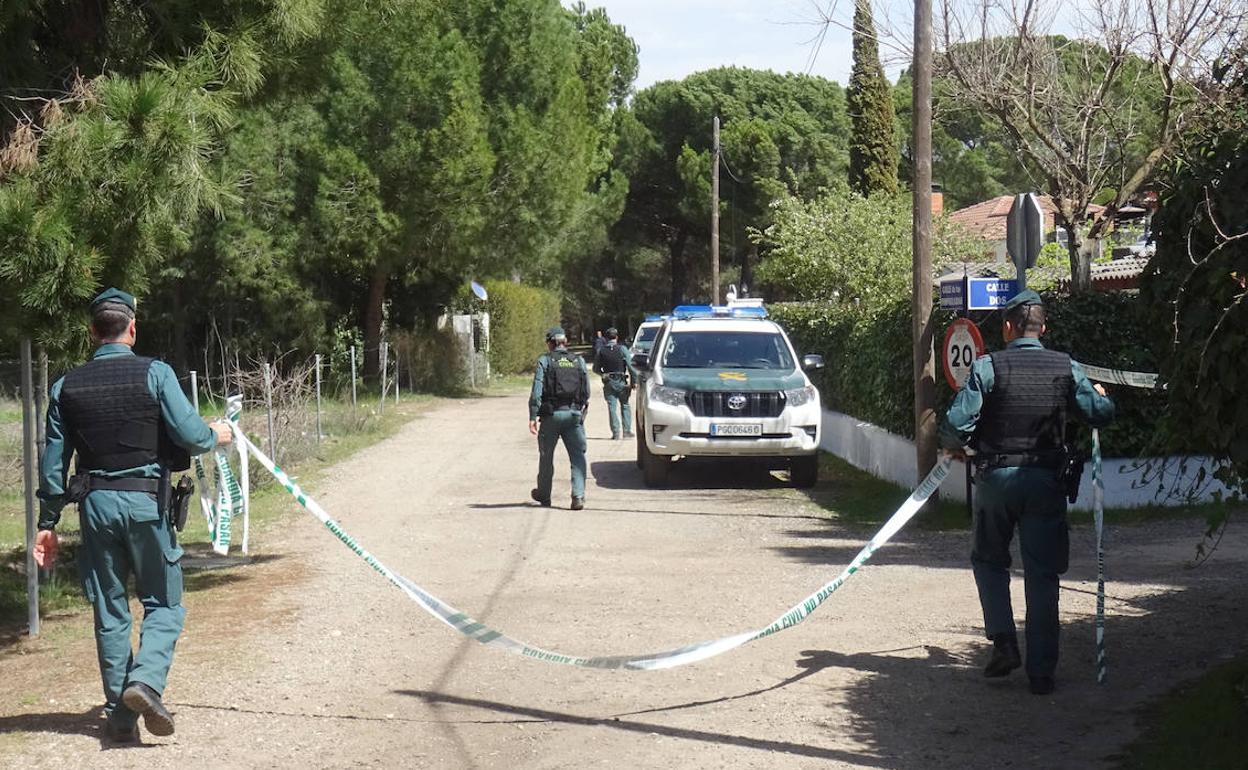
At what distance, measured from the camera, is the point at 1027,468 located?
6.80 metres

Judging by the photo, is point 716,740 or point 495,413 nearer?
point 716,740

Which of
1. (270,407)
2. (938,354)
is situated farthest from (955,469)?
(270,407)

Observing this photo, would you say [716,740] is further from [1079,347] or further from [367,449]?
[367,449]

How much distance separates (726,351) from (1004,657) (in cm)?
1043

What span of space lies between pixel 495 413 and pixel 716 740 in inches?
927

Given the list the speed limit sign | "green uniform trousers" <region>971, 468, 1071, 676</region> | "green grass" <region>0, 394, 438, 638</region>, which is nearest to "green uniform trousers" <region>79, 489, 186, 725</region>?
"green grass" <region>0, 394, 438, 638</region>

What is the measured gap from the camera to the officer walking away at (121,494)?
20.2 feet

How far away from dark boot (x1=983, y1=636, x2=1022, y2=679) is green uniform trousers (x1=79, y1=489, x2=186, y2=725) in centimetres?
377

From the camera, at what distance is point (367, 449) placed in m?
21.6

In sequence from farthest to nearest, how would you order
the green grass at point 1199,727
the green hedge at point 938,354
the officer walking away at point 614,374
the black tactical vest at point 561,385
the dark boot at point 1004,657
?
the officer walking away at point 614,374
the black tactical vest at point 561,385
the green hedge at point 938,354
the dark boot at point 1004,657
the green grass at point 1199,727

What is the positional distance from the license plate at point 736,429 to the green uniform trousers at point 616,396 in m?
6.33

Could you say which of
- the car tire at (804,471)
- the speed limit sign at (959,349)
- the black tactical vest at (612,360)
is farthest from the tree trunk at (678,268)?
the speed limit sign at (959,349)

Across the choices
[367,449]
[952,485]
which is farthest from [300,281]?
[952,485]

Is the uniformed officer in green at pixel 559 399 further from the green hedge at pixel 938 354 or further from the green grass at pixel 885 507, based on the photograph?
the green hedge at pixel 938 354
